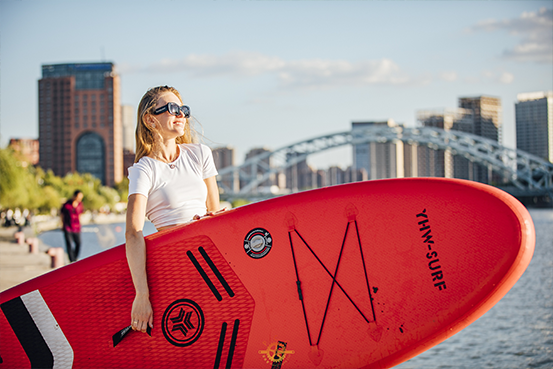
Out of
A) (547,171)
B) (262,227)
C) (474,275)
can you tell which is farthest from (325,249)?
(547,171)

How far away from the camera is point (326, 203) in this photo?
98.4 inches

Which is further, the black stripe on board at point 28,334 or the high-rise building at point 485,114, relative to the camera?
the high-rise building at point 485,114

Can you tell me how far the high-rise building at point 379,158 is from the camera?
96500mm

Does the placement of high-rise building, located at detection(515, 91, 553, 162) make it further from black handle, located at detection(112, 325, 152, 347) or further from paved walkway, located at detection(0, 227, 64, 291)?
black handle, located at detection(112, 325, 152, 347)

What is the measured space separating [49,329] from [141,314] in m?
0.60

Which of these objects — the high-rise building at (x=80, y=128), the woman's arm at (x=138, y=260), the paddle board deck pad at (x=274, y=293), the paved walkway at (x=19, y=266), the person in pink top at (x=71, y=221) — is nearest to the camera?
the woman's arm at (x=138, y=260)

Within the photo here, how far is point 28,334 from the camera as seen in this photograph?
A: 2.53m

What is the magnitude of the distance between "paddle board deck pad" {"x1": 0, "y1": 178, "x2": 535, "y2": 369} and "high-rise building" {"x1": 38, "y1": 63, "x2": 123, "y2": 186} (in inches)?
4149

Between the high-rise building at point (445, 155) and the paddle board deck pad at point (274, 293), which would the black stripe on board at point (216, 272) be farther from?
the high-rise building at point (445, 155)

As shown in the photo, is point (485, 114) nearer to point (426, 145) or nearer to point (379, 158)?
point (379, 158)

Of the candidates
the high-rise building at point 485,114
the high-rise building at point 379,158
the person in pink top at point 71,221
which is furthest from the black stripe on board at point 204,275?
the high-rise building at point 485,114

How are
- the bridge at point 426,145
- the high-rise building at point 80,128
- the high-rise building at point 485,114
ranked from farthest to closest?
the high-rise building at point 485,114, the high-rise building at point 80,128, the bridge at point 426,145

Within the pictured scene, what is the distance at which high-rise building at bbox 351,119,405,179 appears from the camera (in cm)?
9650

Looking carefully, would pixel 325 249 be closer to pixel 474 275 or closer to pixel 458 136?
pixel 474 275
